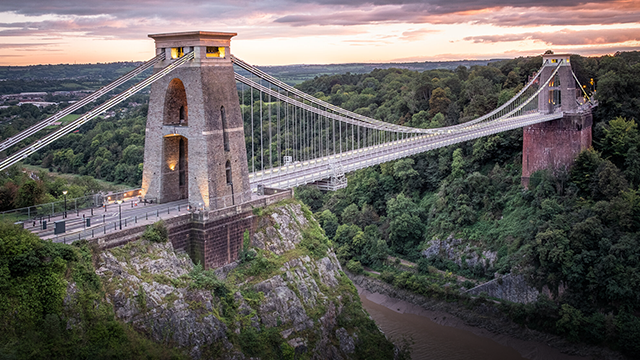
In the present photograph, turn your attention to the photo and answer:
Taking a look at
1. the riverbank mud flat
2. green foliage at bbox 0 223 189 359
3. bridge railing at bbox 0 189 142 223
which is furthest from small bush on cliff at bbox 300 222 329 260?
green foliage at bbox 0 223 189 359

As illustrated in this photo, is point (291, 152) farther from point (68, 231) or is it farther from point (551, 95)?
point (68, 231)

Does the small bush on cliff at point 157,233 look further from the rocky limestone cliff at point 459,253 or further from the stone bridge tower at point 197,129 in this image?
the rocky limestone cliff at point 459,253

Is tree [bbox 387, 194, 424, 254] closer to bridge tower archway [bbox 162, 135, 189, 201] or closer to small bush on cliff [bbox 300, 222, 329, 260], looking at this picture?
small bush on cliff [bbox 300, 222, 329, 260]

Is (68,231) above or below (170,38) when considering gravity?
below

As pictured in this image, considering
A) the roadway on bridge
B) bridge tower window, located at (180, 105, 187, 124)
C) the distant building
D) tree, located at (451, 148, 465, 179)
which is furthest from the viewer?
the distant building

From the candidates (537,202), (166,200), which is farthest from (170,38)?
(537,202)

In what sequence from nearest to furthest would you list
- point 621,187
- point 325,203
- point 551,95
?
point 621,187 < point 551,95 < point 325,203

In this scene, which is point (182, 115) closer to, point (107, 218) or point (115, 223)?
point (107, 218)
